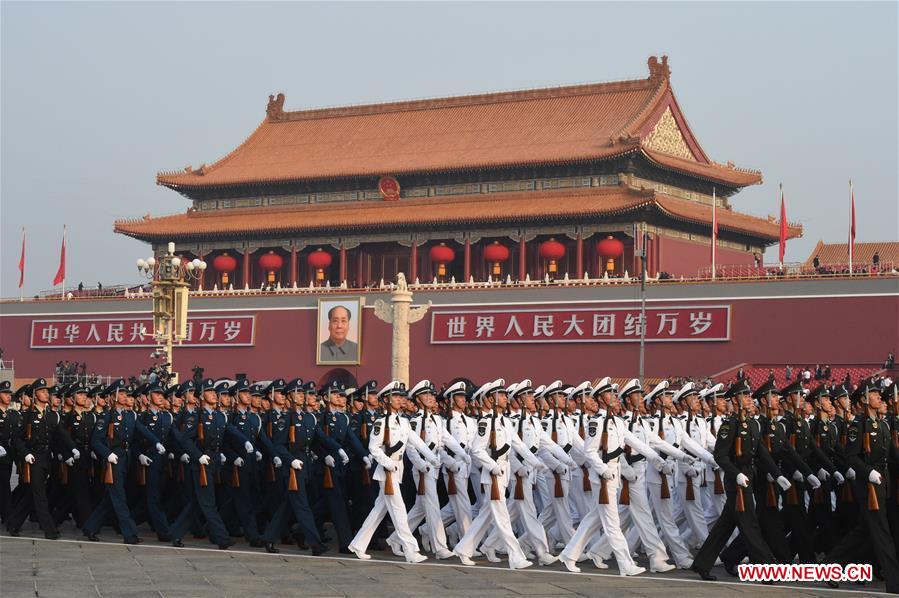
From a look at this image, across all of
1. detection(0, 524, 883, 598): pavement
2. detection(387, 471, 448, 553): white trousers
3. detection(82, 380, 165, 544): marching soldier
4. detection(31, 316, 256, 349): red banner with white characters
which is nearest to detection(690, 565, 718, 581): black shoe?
detection(0, 524, 883, 598): pavement

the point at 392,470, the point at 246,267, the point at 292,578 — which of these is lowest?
the point at 292,578

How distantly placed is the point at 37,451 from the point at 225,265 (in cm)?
3082

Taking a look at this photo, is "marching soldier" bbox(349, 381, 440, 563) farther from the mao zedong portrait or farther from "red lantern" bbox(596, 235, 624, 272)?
the mao zedong portrait

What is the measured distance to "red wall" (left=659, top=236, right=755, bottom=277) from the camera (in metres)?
39.7

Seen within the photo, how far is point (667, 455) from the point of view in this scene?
43.9 ft

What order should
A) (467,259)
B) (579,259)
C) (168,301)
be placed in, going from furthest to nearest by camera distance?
(467,259)
(579,259)
(168,301)

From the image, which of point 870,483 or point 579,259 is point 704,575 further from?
point 579,259

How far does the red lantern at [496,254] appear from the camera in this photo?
134 feet

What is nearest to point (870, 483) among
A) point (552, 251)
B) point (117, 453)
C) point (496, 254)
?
point (117, 453)

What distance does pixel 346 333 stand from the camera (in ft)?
133

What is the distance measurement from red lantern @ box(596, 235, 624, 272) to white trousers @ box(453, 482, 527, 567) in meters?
26.5

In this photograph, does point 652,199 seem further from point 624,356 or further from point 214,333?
point 214,333

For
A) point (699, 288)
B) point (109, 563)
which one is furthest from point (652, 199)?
point (109, 563)

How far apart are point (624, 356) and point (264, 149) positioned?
1769cm
